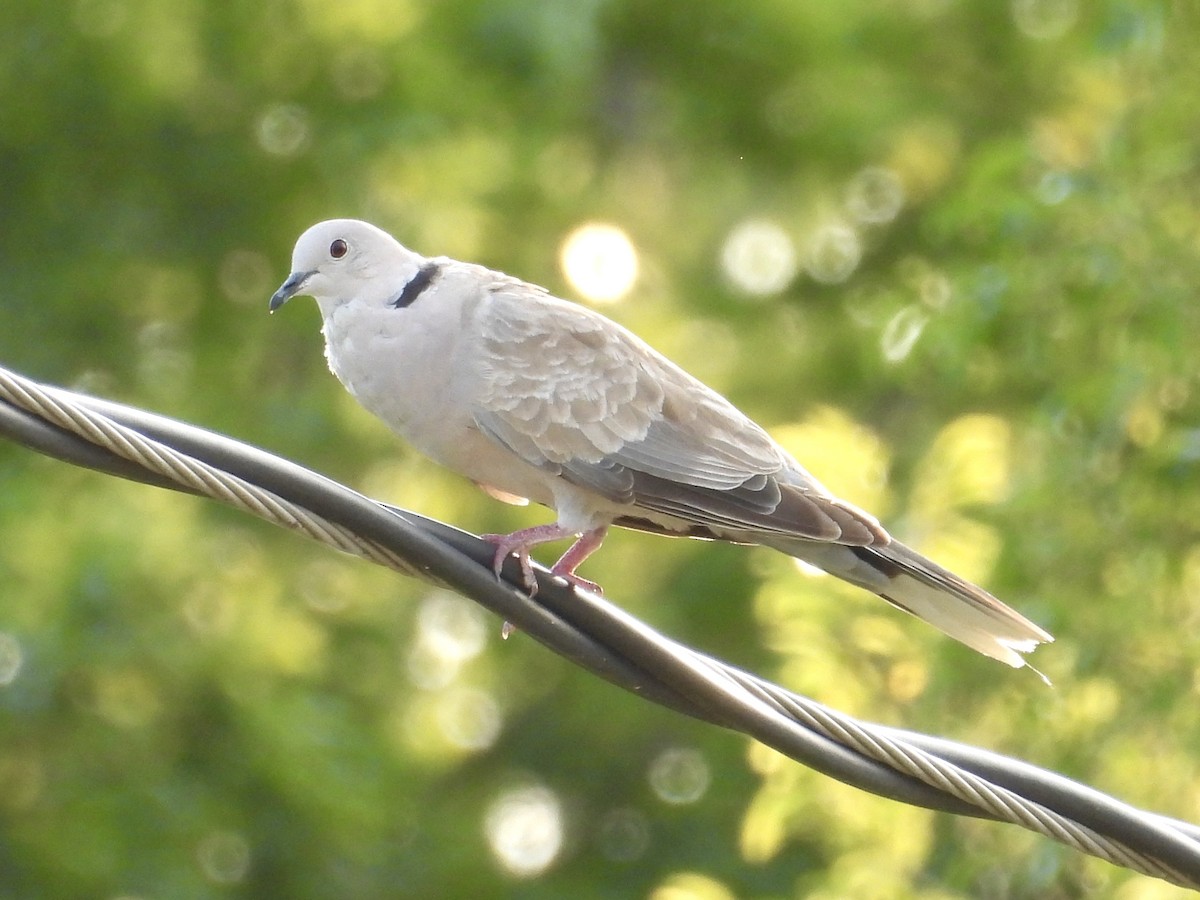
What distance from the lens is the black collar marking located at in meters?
3.90

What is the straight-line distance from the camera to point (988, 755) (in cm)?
264

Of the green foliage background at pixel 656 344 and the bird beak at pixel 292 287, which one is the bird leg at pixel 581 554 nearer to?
the bird beak at pixel 292 287

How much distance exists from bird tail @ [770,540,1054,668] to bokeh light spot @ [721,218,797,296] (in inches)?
270

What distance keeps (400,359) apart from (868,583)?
3.48 ft

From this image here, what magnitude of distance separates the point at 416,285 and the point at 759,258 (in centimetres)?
693

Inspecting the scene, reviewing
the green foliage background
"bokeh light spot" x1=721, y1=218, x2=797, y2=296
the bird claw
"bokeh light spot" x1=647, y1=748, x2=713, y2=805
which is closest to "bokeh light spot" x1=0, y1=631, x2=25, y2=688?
the green foliage background

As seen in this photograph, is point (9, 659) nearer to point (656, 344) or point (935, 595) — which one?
point (656, 344)

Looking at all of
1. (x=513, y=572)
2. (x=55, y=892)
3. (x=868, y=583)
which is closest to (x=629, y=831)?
(x=55, y=892)

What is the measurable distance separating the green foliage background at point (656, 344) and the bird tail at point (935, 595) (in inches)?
53.2

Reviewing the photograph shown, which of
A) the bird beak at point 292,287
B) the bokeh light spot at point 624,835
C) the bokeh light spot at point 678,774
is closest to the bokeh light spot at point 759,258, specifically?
the bokeh light spot at point 678,774

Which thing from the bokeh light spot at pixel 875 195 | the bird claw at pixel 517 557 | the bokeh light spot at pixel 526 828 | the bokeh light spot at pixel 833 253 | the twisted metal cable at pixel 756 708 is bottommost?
the twisted metal cable at pixel 756 708

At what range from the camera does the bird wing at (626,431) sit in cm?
361

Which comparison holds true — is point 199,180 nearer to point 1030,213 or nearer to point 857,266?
point 857,266

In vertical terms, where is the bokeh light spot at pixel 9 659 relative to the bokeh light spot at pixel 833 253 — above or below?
below
